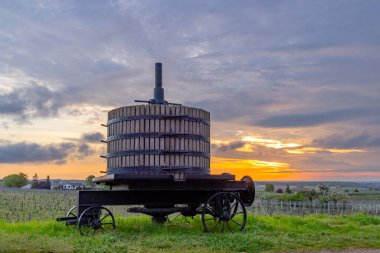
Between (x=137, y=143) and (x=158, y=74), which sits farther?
(x=158, y=74)

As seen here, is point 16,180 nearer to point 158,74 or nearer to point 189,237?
point 158,74

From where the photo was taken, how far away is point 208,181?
50.3 ft

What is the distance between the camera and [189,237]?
43.8 feet

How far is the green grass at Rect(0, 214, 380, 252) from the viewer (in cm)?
1161

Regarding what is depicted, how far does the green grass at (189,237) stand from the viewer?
11.6 metres

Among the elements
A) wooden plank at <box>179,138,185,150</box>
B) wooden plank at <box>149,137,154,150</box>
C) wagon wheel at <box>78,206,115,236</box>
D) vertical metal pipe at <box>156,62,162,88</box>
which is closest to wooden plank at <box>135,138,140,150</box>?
wooden plank at <box>149,137,154,150</box>

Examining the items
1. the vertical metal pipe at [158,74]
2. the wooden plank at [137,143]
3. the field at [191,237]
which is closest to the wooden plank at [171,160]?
the wooden plank at [137,143]

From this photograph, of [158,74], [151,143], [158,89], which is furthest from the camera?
[158,74]

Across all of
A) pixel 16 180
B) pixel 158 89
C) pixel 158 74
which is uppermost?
pixel 158 74

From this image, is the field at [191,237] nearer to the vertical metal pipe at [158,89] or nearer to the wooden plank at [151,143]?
the wooden plank at [151,143]

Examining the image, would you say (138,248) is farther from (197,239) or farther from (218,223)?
(218,223)

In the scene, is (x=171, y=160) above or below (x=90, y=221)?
above

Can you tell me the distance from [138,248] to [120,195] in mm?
3635

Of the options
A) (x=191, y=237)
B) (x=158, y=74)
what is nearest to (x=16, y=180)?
(x=158, y=74)
